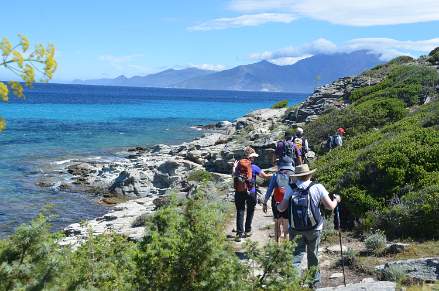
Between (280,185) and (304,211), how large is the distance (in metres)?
2.53

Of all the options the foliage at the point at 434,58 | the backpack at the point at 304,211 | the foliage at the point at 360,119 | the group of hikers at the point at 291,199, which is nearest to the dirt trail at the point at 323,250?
the group of hikers at the point at 291,199

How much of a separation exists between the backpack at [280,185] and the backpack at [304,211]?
7.75 feet

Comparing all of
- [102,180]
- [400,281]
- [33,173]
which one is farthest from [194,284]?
[33,173]

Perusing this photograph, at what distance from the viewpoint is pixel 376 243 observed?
35.9ft

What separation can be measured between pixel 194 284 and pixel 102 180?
25977 mm

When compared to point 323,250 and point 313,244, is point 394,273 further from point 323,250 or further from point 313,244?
point 323,250

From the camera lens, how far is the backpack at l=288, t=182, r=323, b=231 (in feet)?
27.1

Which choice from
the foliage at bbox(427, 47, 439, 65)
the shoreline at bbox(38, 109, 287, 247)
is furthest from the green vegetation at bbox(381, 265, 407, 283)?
the foliage at bbox(427, 47, 439, 65)

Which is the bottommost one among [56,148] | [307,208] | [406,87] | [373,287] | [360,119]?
[56,148]

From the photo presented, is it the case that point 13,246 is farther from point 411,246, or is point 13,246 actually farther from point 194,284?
point 411,246

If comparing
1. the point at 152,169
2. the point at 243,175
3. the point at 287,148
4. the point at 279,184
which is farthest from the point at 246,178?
the point at 152,169

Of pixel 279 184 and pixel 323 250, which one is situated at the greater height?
pixel 279 184

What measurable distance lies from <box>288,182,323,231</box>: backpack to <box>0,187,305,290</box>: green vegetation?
2225 mm

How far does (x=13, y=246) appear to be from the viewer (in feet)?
19.1
